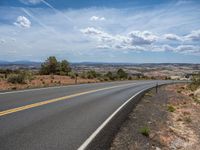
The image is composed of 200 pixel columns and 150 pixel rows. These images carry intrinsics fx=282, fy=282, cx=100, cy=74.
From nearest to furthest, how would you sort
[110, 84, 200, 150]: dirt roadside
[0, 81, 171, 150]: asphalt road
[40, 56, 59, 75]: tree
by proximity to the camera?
[0, 81, 171, 150]: asphalt road → [110, 84, 200, 150]: dirt roadside → [40, 56, 59, 75]: tree

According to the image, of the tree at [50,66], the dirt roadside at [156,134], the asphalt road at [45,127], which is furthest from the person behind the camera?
the tree at [50,66]

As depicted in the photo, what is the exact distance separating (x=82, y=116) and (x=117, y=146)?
3.42 meters

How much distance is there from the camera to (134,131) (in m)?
9.20

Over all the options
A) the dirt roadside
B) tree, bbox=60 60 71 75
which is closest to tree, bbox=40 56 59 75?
tree, bbox=60 60 71 75

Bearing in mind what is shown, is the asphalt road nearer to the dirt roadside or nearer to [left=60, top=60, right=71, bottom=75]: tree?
the dirt roadside

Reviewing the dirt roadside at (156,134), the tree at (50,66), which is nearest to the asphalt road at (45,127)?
the dirt roadside at (156,134)

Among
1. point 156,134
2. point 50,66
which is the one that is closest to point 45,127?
point 156,134

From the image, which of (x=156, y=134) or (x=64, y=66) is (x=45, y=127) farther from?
(x=64, y=66)

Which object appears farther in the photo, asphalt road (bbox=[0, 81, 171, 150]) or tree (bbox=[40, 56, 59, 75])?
tree (bbox=[40, 56, 59, 75])

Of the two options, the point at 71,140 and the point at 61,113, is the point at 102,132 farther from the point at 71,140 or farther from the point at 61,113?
the point at 61,113

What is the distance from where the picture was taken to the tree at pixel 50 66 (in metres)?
54.5

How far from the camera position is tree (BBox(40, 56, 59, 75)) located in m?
54.5

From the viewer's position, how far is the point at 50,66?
180ft

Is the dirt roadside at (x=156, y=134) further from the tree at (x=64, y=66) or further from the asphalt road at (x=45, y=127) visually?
the tree at (x=64, y=66)
